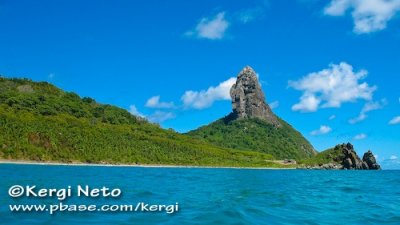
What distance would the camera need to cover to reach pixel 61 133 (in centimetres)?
17138

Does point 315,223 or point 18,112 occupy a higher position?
point 18,112

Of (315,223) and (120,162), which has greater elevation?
(120,162)

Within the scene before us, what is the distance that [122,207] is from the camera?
77.4 feet

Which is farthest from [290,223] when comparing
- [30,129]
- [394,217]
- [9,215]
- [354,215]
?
[30,129]

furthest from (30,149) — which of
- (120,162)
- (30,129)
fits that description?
(120,162)

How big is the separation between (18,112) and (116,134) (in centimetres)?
4307

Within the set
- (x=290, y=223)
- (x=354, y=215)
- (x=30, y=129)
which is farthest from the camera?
(x=30, y=129)

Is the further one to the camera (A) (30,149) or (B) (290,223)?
(A) (30,149)

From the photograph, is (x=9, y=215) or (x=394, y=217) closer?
(x=9, y=215)

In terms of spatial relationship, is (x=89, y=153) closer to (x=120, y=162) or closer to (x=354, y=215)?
(x=120, y=162)

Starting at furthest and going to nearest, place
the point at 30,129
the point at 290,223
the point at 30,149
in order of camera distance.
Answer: the point at 30,129, the point at 30,149, the point at 290,223

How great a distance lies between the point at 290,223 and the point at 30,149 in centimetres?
13805

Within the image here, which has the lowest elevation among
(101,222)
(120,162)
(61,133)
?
(101,222)

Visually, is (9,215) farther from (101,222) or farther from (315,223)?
(315,223)
